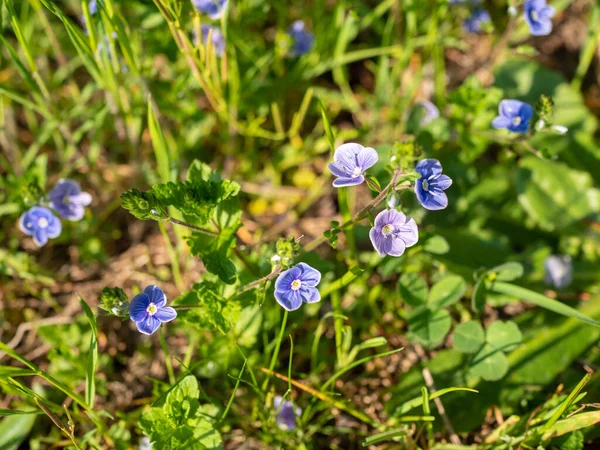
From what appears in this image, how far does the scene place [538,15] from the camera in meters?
3.20

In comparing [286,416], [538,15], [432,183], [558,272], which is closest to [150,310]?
[286,416]

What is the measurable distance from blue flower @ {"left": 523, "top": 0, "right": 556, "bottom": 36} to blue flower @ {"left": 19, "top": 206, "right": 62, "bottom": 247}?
272 cm

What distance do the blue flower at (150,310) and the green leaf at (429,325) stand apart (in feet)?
3.79

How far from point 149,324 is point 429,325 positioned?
129 centimetres

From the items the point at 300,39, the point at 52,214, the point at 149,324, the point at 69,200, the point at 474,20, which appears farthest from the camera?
the point at 474,20

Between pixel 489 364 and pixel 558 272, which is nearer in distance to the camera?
pixel 489 364

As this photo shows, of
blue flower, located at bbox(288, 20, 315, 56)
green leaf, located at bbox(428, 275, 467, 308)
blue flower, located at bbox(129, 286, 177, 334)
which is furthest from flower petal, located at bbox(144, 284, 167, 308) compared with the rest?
blue flower, located at bbox(288, 20, 315, 56)

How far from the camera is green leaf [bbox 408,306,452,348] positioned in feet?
8.70

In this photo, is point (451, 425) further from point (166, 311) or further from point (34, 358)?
point (34, 358)

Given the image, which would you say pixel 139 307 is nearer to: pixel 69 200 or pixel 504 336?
pixel 69 200

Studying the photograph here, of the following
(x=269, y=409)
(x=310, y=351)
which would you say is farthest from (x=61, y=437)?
(x=310, y=351)

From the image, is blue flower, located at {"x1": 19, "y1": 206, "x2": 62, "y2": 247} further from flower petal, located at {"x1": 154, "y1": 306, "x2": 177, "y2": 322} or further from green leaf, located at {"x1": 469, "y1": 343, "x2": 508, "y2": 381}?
green leaf, located at {"x1": 469, "y1": 343, "x2": 508, "y2": 381}

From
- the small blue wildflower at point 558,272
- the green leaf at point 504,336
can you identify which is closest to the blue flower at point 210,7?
the green leaf at point 504,336

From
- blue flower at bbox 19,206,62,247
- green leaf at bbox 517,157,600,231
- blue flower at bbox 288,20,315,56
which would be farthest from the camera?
blue flower at bbox 288,20,315,56
